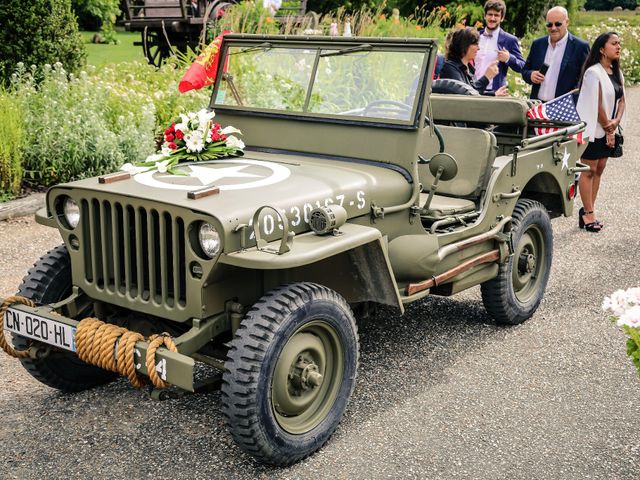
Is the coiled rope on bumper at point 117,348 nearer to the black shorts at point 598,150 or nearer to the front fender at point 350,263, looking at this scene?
the front fender at point 350,263

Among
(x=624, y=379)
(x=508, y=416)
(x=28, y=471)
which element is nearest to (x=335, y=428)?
(x=508, y=416)

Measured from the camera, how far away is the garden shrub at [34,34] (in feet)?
29.3

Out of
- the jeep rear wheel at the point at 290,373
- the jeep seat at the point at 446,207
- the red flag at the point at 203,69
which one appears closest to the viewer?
the jeep rear wheel at the point at 290,373

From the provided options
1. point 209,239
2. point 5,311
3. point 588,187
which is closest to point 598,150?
point 588,187

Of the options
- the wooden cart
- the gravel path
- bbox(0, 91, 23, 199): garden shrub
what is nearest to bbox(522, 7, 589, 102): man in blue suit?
the gravel path

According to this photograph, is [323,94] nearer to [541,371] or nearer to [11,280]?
[541,371]

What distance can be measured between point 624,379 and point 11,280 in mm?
4189

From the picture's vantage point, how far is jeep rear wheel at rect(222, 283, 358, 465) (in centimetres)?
333

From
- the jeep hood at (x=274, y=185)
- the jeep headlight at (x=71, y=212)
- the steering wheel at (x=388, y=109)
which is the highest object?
the steering wheel at (x=388, y=109)

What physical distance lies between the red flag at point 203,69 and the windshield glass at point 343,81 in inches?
11.1

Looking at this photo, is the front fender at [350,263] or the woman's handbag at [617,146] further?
the woman's handbag at [617,146]

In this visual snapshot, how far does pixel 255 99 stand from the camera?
493cm

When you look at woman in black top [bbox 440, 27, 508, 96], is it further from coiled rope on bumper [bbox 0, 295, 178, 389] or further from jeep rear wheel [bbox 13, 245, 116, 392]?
coiled rope on bumper [bbox 0, 295, 178, 389]

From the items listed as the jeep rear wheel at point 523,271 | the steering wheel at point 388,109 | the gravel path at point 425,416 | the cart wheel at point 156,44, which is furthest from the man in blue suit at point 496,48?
the cart wheel at point 156,44
